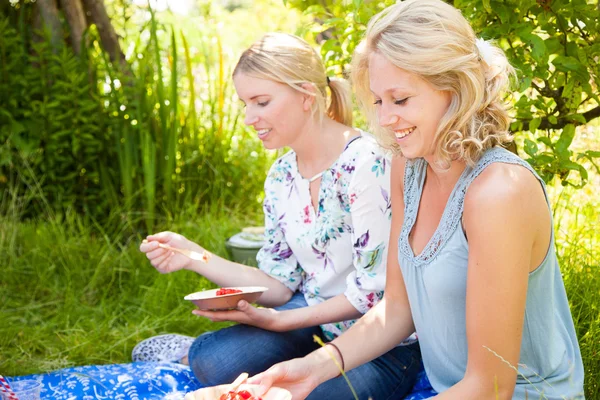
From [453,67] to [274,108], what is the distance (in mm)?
958

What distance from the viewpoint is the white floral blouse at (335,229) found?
2369 mm

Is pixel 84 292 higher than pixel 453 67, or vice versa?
pixel 453 67

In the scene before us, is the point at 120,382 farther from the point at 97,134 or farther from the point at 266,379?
the point at 97,134

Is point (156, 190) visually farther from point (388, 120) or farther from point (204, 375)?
point (388, 120)

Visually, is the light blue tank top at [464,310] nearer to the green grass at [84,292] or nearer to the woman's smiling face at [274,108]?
the woman's smiling face at [274,108]

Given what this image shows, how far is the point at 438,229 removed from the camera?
1.86 metres

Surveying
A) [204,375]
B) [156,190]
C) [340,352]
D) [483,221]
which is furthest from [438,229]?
[156,190]

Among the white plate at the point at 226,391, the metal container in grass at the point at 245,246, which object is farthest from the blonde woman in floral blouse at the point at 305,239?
the metal container in grass at the point at 245,246

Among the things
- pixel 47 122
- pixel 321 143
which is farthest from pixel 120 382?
pixel 47 122

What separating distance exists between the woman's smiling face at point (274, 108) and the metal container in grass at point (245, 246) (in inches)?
51.3

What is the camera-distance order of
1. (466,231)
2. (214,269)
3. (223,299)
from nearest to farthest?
(466,231) → (223,299) → (214,269)

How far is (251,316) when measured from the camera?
7.84 feet

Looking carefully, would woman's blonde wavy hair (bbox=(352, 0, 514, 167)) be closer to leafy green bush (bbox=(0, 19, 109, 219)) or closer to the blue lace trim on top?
the blue lace trim on top

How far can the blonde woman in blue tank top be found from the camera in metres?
1.66
